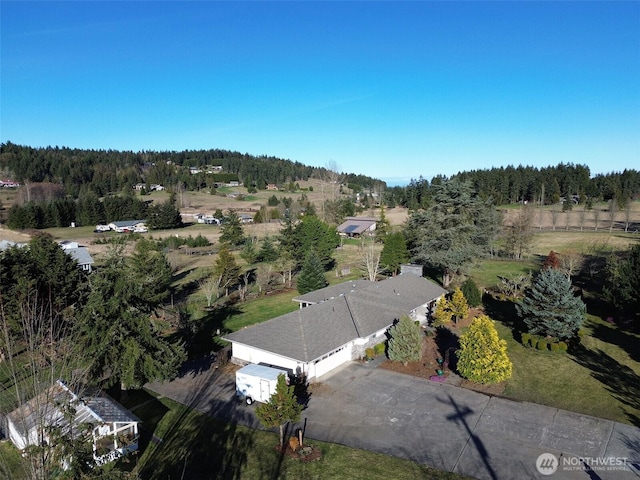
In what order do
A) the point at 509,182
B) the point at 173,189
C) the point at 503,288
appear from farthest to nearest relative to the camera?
the point at 173,189
the point at 509,182
the point at 503,288

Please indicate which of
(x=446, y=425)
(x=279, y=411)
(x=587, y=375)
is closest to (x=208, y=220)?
(x=279, y=411)

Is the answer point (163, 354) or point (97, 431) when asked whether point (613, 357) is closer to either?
point (163, 354)

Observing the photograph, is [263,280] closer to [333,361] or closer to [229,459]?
[333,361]

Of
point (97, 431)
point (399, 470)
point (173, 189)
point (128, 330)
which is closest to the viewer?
point (399, 470)

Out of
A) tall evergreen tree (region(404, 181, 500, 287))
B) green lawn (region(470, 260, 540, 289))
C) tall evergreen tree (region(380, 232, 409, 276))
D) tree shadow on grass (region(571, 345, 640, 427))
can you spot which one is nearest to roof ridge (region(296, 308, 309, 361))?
tree shadow on grass (region(571, 345, 640, 427))

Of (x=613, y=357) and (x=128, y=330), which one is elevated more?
(x=128, y=330)

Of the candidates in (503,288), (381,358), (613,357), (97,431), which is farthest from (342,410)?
(503,288)
